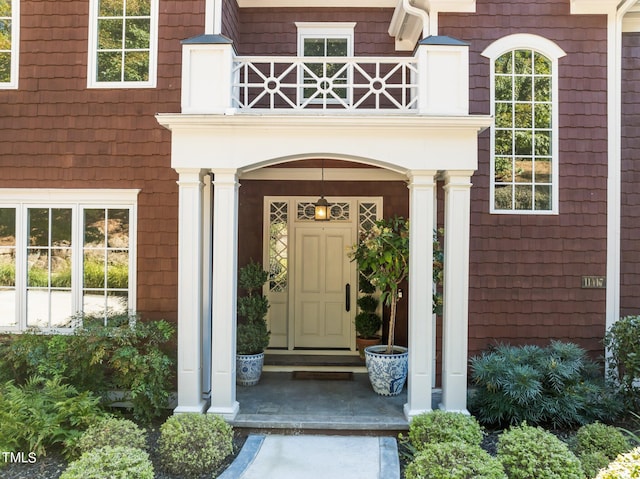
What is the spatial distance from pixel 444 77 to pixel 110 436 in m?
4.96

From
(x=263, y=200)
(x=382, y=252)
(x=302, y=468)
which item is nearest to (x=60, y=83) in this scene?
(x=263, y=200)

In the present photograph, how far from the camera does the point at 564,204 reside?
6.19 m

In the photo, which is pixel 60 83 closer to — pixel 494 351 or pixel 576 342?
pixel 494 351

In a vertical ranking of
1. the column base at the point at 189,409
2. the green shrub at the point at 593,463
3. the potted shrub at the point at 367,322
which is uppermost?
the potted shrub at the point at 367,322

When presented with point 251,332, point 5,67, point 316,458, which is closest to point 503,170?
point 251,332

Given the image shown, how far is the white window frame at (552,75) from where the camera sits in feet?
20.3

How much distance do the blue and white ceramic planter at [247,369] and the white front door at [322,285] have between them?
1357mm

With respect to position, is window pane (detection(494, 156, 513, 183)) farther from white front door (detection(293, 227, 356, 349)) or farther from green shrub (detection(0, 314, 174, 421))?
green shrub (detection(0, 314, 174, 421))

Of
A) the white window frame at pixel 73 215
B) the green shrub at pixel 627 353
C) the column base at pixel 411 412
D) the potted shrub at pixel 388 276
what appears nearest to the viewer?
the column base at pixel 411 412

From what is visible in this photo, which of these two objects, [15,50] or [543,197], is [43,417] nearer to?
[15,50]

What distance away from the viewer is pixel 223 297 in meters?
5.20

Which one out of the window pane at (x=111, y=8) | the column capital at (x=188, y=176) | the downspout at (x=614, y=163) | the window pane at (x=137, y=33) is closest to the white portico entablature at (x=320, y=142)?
the column capital at (x=188, y=176)

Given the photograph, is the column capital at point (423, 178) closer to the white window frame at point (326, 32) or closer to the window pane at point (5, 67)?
the white window frame at point (326, 32)

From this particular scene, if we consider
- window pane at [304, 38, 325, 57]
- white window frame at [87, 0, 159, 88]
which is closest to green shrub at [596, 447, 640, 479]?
white window frame at [87, 0, 159, 88]
